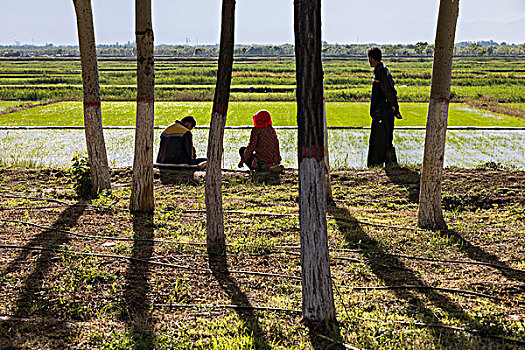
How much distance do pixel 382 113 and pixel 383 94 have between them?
0.99 ft

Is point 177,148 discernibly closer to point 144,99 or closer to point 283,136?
point 144,99

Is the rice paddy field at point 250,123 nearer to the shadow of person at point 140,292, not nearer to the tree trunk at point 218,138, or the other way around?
the shadow of person at point 140,292

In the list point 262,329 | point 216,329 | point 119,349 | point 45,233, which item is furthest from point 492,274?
point 45,233

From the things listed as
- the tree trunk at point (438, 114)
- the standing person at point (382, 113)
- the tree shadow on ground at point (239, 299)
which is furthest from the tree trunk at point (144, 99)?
the standing person at point (382, 113)

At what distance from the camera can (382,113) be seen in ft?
28.3

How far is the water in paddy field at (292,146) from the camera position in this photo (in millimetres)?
9961

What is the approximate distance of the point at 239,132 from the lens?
43.3ft

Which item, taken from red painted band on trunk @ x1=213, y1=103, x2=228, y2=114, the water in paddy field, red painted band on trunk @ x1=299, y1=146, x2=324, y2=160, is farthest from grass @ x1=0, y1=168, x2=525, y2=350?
the water in paddy field

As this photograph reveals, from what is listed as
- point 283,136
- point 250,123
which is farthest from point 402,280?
point 250,123

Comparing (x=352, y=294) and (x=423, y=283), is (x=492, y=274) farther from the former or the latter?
(x=352, y=294)

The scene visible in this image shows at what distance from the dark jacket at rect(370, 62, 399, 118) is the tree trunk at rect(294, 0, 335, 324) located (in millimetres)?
5101

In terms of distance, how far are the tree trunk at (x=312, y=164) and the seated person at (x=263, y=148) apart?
4557 mm

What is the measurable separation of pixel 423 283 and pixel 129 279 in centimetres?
226

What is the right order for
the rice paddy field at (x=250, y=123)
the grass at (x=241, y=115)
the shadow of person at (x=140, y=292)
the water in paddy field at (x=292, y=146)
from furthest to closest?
the grass at (x=241, y=115) → the rice paddy field at (x=250, y=123) → the water in paddy field at (x=292, y=146) → the shadow of person at (x=140, y=292)
